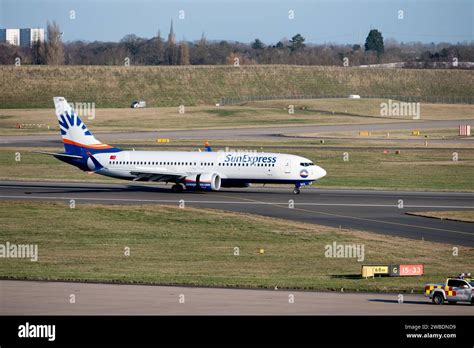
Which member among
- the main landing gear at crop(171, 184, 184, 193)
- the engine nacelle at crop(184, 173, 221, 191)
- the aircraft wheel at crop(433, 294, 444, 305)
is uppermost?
the engine nacelle at crop(184, 173, 221, 191)

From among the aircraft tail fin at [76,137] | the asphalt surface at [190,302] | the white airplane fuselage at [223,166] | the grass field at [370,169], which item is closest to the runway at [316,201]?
the white airplane fuselage at [223,166]

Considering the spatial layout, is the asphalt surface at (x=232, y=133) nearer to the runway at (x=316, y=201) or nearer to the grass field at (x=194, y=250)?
the runway at (x=316, y=201)

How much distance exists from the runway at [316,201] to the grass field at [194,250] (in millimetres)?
3316

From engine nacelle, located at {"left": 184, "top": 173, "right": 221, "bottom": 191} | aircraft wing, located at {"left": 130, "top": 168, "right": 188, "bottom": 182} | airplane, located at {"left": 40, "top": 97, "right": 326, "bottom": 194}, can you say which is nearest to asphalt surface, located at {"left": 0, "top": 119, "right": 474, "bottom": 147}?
airplane, located at {"left": 40, "top": 97, "right": 326, "bottom": 194}

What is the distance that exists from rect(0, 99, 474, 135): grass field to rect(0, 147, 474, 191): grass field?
139ft

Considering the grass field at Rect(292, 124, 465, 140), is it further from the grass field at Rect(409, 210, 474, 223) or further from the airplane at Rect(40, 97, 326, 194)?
the grass field at Rect(409, 210, 474, 223)

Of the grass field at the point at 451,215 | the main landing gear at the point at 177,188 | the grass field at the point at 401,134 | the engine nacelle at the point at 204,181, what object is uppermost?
the grass field at the point at 401,134

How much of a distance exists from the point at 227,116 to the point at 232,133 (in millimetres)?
30231

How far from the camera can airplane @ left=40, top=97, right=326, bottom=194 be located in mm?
79750

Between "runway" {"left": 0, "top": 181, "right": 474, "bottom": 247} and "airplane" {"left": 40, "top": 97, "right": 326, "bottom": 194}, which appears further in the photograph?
"airplane" {"left": 40, "top": 97, "right": 326, "bottom": 194}

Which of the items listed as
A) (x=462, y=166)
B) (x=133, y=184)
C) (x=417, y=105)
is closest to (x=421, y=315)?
(x=133, y=184)

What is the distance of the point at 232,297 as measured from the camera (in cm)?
4078

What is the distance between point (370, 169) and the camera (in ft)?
336

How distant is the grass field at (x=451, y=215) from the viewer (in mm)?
67969
